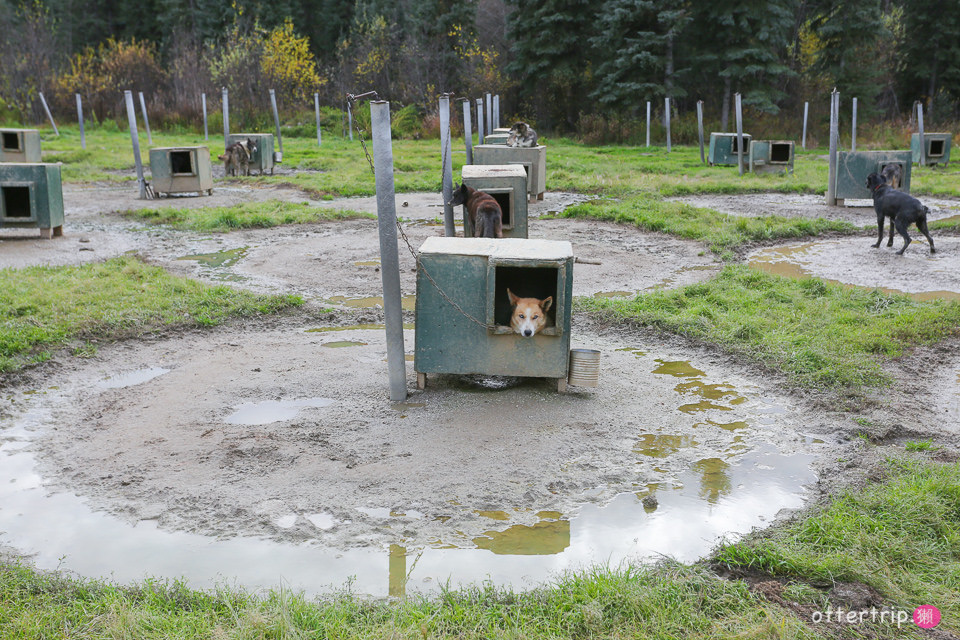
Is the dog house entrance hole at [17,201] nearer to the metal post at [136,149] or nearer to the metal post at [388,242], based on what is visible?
the metal post at [136,149]

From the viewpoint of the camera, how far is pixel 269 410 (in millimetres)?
5586

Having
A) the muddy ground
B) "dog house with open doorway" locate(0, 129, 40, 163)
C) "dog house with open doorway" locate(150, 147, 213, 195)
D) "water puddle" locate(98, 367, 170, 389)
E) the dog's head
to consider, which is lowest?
the muddy ground

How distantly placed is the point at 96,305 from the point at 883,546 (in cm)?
692

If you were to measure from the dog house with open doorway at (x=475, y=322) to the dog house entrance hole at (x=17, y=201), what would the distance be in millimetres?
8568

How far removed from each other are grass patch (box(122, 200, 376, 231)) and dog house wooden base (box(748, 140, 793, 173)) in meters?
11.0

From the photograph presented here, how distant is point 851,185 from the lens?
1492 cm

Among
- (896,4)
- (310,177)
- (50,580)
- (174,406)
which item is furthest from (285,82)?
(50,580)

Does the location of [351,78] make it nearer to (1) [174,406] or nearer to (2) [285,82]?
(2) [285,82]

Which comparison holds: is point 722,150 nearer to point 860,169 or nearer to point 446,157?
point 860,169

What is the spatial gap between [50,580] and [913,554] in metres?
3.89

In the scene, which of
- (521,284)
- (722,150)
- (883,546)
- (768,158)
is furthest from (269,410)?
(722,150)

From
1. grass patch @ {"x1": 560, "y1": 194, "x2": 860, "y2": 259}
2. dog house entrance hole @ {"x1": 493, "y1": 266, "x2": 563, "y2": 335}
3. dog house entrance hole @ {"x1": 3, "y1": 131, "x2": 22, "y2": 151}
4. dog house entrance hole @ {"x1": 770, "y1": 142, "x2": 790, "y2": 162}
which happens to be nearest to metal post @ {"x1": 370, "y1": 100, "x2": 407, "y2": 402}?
dog house entrance hole @ {"x1": 493, "y1": 266, "x2": 563, "y2": 335}

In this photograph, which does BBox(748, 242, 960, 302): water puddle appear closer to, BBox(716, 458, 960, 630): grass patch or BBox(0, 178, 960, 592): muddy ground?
BBox(0, 178, 960, 592): muddy ground

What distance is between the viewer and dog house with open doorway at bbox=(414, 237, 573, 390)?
5652 millimetres
